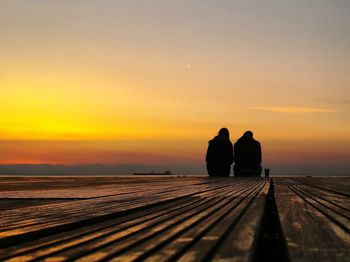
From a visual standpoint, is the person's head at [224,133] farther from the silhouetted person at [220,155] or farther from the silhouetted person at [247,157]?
the silhouetted person at [247,157]

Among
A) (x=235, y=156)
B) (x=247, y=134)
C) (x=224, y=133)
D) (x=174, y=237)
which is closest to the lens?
(x=174, y=237)

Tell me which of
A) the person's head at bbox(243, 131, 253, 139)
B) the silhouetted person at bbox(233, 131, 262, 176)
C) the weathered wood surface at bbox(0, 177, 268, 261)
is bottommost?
the weathered wood surface at bbox(0, 177, 268, 261)

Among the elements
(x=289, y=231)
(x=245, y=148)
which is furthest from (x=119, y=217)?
(x=245, y=148)

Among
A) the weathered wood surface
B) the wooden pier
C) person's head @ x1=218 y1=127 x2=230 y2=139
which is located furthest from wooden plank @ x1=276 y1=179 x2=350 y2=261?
person's head @ x1=218 y1=127 x2=230 y2=139

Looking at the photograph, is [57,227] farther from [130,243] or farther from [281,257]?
[281,257]

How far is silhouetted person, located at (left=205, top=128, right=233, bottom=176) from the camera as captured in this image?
119 feet

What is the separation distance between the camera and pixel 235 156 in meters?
37.7

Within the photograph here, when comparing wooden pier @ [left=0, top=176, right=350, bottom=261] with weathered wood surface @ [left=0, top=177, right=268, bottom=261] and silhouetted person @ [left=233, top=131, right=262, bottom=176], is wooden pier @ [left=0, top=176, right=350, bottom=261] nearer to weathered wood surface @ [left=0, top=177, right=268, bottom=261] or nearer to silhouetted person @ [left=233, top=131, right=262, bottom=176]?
weathered wood surface @ [left=0, top=177, right=268, bottom=261]

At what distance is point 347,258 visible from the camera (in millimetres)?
2623

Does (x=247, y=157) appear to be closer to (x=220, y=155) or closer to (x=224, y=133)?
(x=220, y=155)

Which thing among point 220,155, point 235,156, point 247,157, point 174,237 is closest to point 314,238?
point 174,237

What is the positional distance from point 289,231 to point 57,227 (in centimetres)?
175

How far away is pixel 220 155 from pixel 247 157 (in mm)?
2032

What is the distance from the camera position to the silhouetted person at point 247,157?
1432 inches
